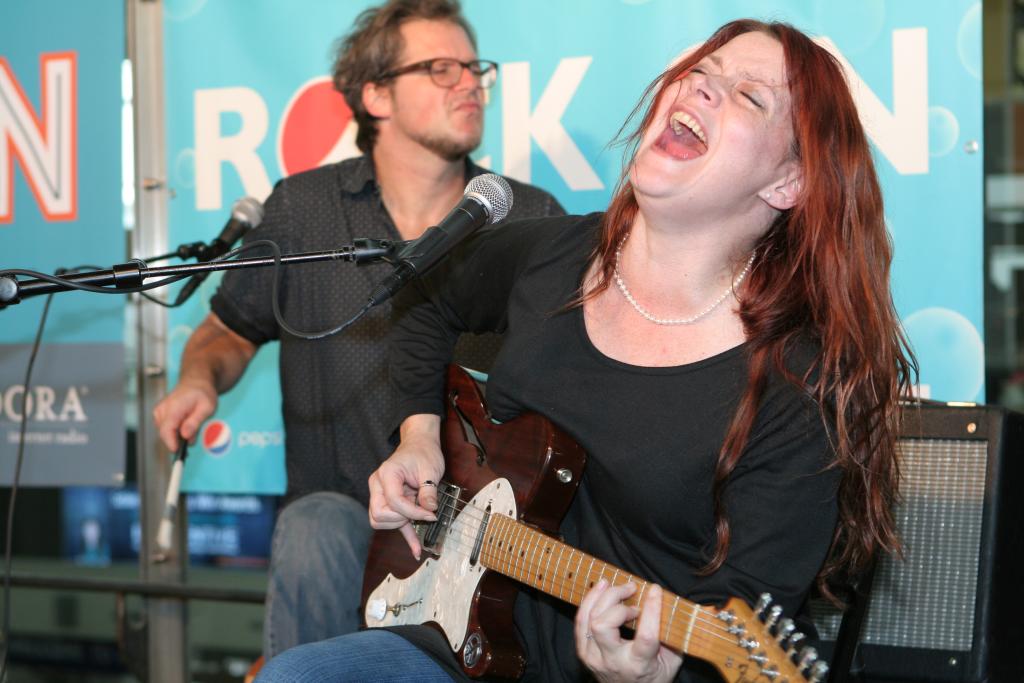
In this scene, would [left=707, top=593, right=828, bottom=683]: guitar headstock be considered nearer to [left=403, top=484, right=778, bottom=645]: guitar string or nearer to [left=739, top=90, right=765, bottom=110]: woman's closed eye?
[left=403, top=484, right=778, bottom=645]: guitar string

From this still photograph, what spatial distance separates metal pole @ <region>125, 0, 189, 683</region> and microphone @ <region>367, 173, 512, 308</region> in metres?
1.93

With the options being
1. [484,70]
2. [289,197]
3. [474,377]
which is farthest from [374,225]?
[474,377]

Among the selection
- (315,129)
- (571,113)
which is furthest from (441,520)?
(315,129)

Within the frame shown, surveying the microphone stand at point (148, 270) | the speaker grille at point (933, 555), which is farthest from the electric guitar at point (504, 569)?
the speaker grille at point (933, 555)

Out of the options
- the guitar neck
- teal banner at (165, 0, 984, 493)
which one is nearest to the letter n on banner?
teal banner at (165, 0, 984, 493)

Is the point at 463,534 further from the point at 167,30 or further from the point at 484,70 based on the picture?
the point at 167,30

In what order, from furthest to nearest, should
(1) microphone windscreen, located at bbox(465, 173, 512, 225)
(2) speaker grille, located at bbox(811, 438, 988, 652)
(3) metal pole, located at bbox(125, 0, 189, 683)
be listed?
1. (3) metal pole, located at bbox(125, 0, 189, 683)
2. (2) speaker grille, located at bbox(811, 438, 988, 652)
3. (1) microphone windscreen, located at bbox(465, 173, 512, 225)

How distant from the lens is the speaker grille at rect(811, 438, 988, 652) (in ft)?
6.60

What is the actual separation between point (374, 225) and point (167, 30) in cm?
112

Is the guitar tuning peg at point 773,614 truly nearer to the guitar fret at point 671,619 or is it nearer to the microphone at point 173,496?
the guitar fret at point 671,619

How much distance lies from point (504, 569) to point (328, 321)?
1.15m

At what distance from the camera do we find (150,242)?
3.29 metres

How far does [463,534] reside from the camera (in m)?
1.79

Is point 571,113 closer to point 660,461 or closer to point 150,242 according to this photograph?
point 150,242
